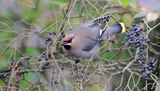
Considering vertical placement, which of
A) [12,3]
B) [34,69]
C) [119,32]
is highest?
[12,3]

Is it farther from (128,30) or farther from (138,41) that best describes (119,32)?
(138,41)

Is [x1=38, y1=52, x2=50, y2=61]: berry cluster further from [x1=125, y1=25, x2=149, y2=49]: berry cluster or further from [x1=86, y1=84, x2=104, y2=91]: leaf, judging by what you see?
[x1=125, y1=25, x2=149, y2=49]: berry cluster

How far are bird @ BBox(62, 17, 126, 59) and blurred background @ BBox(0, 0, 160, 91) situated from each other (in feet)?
0.11

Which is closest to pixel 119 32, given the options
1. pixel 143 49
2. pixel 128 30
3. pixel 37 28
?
pixel 128 30

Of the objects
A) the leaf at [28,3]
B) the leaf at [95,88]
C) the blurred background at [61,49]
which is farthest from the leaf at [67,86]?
the leaf at [28,3]

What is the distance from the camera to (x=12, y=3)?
2.30 m

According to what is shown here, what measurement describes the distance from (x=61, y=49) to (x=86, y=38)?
8.2 inches

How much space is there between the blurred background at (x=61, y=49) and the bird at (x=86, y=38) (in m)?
0.03

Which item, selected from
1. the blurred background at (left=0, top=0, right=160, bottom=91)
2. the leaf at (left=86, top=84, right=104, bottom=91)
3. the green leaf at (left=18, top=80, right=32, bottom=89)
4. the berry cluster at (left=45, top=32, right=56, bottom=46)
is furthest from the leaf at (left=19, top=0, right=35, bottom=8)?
the leaf at (left=86, top=84, right=104, bottom=91)

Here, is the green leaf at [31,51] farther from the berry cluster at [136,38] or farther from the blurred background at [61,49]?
the berry cluster at [136,38]

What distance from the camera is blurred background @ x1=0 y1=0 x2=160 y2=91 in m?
2.07

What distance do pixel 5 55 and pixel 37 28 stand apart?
0.71 ft

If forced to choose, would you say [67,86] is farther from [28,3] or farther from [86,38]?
[28,3]

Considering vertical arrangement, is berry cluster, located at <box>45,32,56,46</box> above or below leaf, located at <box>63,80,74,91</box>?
above
